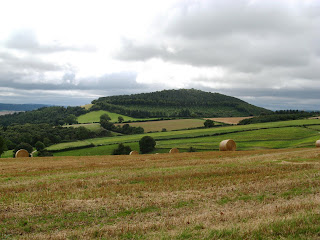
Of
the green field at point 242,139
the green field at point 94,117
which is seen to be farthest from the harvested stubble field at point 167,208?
the green field at point 94,117

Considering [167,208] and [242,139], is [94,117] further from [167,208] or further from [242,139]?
[167,208]

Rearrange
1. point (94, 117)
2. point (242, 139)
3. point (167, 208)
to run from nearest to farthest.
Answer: point (167, 208), point (242, 139), point (94, 117)

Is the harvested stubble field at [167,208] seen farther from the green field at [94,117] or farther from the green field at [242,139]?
the green field at [94,117]

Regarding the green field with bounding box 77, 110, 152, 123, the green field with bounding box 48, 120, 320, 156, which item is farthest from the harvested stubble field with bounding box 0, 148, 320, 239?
the green field with bounding box 77, 110, 152, 123

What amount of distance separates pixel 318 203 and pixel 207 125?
9334cm

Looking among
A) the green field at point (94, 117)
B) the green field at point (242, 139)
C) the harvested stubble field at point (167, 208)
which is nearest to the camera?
the harvested stubble field at point (167, 208)

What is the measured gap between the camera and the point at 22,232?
7.17m

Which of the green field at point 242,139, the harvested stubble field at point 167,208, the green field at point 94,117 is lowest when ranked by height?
the green field at point 242,139

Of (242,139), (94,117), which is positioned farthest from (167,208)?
(94,117)

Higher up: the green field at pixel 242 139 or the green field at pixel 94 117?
the green field at pixel 94 117

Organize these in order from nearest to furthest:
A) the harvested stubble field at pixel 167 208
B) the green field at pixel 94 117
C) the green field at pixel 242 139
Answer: the harvested stubble field at pixel 167 208 → the green field at pixel 242 139 → the green field at pixel 94 117

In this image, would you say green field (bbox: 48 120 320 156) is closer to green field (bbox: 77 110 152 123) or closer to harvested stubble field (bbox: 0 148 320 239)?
harvested stubble field (bbox: 0 148 320 239)

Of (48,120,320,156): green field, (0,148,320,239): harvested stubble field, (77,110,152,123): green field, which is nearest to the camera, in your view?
(0,148,320,239): harvested stubble field

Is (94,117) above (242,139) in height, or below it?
above
